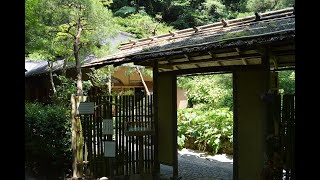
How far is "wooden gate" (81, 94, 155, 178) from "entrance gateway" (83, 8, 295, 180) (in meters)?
0.43

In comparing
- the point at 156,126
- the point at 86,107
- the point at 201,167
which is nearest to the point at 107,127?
the point at 86,107

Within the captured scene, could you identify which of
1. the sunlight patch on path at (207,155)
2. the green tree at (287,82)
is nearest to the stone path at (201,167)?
the sunlight patch on path at (207,155)

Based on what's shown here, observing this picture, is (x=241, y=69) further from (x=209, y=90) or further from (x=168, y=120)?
(x=209, y=90)

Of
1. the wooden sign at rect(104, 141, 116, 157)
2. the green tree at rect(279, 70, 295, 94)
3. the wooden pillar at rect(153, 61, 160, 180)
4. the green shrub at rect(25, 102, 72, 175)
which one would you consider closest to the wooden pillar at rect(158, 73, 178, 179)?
the wooden pillar at rect(153, 61, 160, 180)

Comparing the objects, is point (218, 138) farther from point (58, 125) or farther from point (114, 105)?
point (58, 125)

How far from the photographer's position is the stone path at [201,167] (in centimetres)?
750

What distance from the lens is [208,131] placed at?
1015cm

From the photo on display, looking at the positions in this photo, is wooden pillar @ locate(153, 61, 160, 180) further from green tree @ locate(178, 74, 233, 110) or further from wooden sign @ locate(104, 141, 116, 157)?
green tree @ locate(178, 74, 233, 110)

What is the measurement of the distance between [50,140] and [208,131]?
188 inches

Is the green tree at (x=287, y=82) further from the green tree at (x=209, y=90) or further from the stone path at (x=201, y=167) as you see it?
the stone path at (x=201, y=167)

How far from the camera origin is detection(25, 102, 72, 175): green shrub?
7.66m

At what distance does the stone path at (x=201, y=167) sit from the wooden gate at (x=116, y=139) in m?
0.84
